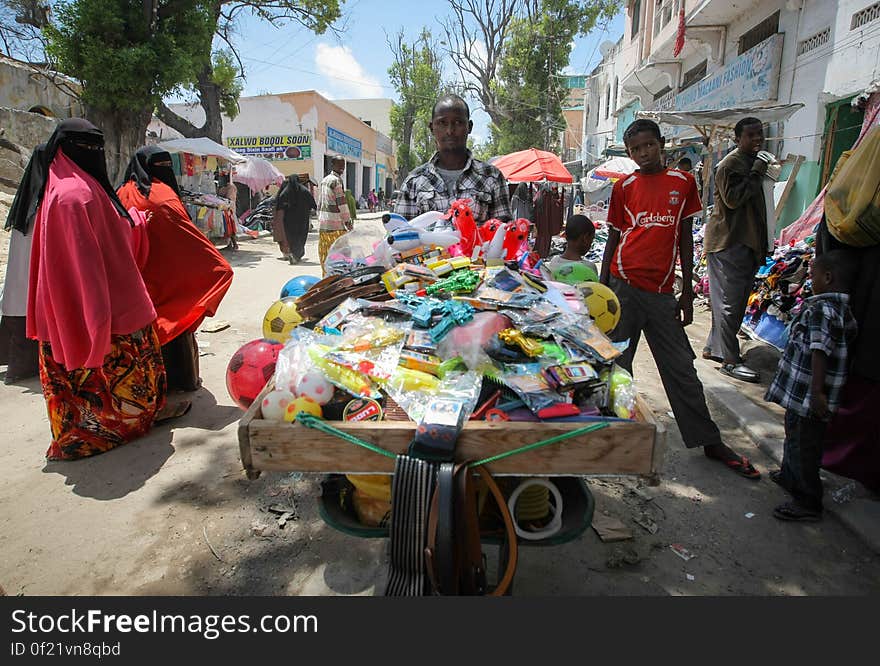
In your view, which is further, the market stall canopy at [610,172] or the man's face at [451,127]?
the market stall canopy at [610,172]

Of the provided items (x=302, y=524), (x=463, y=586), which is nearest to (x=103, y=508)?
(x=302, y=524)

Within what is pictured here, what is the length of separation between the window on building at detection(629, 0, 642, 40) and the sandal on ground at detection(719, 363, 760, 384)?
60.0 ft

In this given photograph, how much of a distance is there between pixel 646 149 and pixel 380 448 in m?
2.35

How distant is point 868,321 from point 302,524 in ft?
9.44

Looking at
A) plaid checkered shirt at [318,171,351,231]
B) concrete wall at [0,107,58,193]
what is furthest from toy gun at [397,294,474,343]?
concrete wall at [0,107,58,193]

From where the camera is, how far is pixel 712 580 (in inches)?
88.9

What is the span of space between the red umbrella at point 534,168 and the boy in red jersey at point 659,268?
25.7 feet

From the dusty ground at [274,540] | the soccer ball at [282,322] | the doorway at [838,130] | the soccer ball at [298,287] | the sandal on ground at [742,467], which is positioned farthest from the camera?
the doorway at [838,130]

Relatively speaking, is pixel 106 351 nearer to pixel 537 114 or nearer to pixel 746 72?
pixel 746 72

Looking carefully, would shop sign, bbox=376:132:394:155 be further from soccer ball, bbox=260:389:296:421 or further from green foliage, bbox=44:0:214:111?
soccer ball, bbox=260:389:296:421

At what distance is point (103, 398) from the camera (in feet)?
10.7

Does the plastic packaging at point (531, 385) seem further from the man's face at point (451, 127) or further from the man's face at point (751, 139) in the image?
the man's face at point (751, 139)

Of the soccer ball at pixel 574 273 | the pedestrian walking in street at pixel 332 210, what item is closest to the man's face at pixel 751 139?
the soccer ball at pixel 574 273

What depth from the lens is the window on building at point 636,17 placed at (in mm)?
18984
